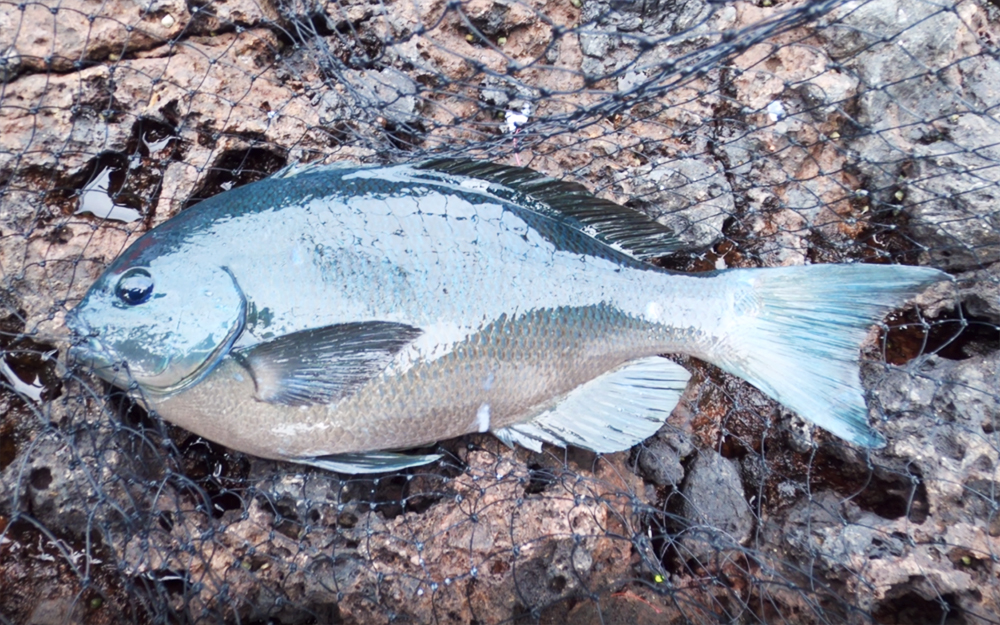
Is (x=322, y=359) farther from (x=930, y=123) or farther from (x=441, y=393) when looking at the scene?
(x=930, y=123)

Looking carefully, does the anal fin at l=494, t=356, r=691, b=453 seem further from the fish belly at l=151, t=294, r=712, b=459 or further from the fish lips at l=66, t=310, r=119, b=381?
the fish lips at l=66, t=310, r=119, b=381

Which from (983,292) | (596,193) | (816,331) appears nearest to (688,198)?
(596,193)

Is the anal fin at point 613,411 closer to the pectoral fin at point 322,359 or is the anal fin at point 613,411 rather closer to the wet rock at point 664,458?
the wet rock at point 664,458

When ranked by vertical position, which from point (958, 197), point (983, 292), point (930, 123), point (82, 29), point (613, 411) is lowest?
point (613, 411)

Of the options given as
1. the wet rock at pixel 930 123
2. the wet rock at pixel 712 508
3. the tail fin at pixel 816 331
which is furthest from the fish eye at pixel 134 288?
the wet rock at pixel 930 123

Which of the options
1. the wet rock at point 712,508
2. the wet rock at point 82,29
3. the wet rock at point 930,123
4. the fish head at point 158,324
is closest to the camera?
the fish head at point 158,324

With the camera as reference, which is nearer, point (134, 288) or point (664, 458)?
point (134, 288)

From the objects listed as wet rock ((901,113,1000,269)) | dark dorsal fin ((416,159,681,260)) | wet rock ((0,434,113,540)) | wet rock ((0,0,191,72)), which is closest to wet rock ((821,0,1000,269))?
wet rock ((901,113,1000,269))
